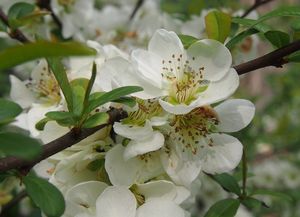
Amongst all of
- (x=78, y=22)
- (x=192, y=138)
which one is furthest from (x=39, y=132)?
(x=78, y=22)

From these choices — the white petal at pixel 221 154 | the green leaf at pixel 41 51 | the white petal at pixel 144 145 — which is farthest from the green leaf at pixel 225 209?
the green leaf at pixel 41 51

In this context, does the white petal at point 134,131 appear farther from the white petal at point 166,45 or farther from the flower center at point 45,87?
the flower center at point 45,87

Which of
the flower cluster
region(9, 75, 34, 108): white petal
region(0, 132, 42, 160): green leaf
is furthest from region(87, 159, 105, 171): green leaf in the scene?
region(9, 75, 34, 108): white petal

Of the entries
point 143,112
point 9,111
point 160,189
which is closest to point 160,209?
point 160,189

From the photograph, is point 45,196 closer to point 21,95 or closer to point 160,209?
point 160,209

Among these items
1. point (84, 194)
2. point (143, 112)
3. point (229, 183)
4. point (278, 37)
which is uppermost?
point (278, 37)

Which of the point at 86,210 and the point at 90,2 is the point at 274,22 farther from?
the point at 86,210

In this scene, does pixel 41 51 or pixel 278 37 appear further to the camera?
pixel 278 37
